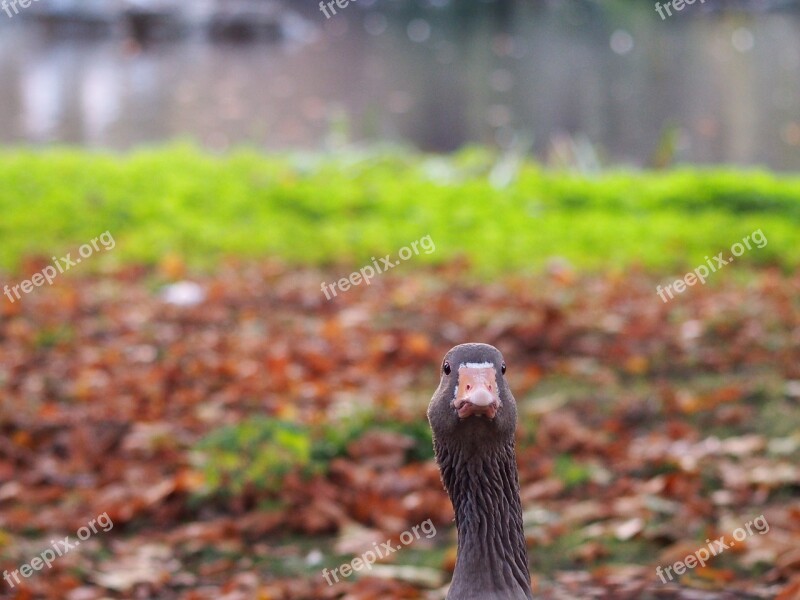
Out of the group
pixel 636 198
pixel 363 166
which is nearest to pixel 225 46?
pixel 363 166

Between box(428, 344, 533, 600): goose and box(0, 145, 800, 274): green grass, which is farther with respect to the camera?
box(0, 145, 800, 274): green grass

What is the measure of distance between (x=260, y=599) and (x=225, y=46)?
79.5 feet

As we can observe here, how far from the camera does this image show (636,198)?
10.4m

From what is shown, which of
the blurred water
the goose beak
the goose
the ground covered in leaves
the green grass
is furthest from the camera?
the blurred water

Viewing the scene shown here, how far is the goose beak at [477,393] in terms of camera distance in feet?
7.11

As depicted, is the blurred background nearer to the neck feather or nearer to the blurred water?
the blurred water

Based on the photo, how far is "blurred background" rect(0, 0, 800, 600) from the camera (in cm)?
436

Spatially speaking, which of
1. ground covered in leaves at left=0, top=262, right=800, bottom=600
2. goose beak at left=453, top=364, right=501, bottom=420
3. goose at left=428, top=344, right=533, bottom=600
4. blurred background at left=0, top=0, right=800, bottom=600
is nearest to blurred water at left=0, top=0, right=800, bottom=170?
blurred background at left=0, top=0, right=800, bottom=600

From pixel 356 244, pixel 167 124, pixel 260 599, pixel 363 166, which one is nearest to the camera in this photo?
pixel 260 599

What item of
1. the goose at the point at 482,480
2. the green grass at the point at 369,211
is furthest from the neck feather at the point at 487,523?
the green grass at the point at 369,211

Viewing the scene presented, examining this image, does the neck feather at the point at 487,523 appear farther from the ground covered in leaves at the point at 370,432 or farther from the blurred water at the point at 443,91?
the blurred water at the point at 443,91

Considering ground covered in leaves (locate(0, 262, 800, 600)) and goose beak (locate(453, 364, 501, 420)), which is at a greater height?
ground covered in leaves (locate(0, 262, 800, 600))

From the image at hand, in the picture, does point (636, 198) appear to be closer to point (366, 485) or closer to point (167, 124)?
point (366, 485)

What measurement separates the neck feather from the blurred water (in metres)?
10.0
